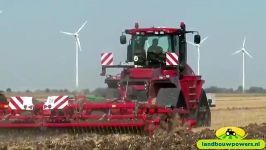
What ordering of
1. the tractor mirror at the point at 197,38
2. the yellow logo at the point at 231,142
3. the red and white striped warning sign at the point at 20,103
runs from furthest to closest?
1. the tractor mirror at the point at 197,38
2. the red and white striped warning sign at the point at 20,103
3. the yellow logo at the point at 231,142

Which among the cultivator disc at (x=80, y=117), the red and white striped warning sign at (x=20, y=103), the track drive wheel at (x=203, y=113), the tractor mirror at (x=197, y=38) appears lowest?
the track drive wheel at (x=203, y=113)

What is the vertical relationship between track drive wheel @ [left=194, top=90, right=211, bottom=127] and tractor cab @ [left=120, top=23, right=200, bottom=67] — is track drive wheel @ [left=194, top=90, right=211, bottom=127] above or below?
below

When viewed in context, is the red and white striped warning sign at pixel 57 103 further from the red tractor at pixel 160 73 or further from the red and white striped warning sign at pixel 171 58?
the red and white striped warning sign at pixel 171 58

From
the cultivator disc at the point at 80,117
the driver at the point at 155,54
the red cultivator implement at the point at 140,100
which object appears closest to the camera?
the cultivator disc at the point at 80,117

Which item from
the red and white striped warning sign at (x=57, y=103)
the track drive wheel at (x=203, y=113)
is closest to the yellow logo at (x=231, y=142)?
the red and white striped warning sign at (x=57, y=103)

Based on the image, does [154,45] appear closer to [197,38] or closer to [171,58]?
[171,58]

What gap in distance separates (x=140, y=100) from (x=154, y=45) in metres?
1.90

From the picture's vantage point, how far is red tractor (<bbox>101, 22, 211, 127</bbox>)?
50.8 ft

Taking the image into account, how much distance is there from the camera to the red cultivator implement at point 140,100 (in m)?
13.7

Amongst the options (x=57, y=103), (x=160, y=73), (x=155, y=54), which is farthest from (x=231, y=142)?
(x=155, y=54)

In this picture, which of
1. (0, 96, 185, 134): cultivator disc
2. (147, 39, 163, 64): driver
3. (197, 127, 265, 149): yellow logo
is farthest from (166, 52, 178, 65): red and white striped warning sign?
(197, 127, 265, 149): yellow logo

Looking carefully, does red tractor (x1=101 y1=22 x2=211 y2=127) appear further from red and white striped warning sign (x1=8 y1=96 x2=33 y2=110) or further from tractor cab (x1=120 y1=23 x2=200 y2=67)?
red and white striped warning sign (x1=8 y1=96 x2=33 y2=110)

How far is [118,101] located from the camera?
14938mm

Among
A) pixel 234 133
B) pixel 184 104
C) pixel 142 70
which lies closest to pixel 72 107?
pixel 142 70
